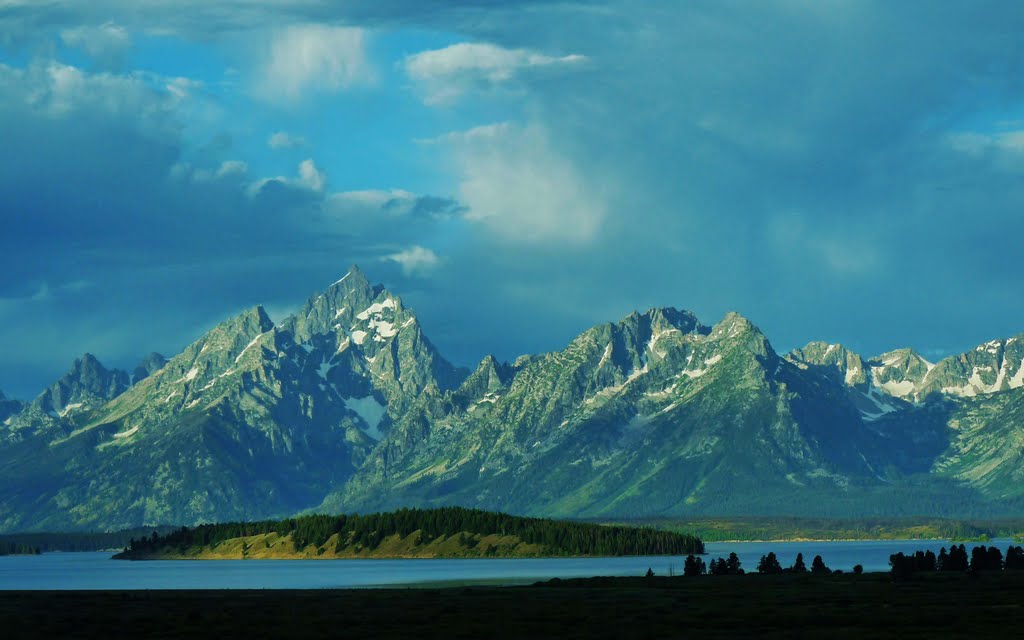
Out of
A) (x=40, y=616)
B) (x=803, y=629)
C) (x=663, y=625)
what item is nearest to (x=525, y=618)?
(x=663, y=625)

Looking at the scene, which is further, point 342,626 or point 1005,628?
point 342,626

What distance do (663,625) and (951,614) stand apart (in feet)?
116

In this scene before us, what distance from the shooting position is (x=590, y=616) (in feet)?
604

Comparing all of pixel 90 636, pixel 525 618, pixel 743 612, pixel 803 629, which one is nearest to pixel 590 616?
pixel 525 618

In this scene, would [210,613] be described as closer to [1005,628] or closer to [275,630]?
[275,630]

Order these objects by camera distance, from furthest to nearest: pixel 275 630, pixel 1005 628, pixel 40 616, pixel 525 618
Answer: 1. pixel 40 616
2. pixel 525 618
3. pixel 275 630
4. pixel 1005 628

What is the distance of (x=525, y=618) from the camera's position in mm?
183500

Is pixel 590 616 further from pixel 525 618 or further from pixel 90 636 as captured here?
pixel 90 636

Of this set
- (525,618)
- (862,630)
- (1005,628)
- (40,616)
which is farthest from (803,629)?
(40,616)

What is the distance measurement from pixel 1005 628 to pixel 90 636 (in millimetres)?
96982

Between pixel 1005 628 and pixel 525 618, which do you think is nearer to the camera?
pixel 1005 628

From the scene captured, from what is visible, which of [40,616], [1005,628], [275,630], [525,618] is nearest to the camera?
[1005,628]

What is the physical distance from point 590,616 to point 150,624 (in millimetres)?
52191

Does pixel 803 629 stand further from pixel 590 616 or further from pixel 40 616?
pixel 40 616
